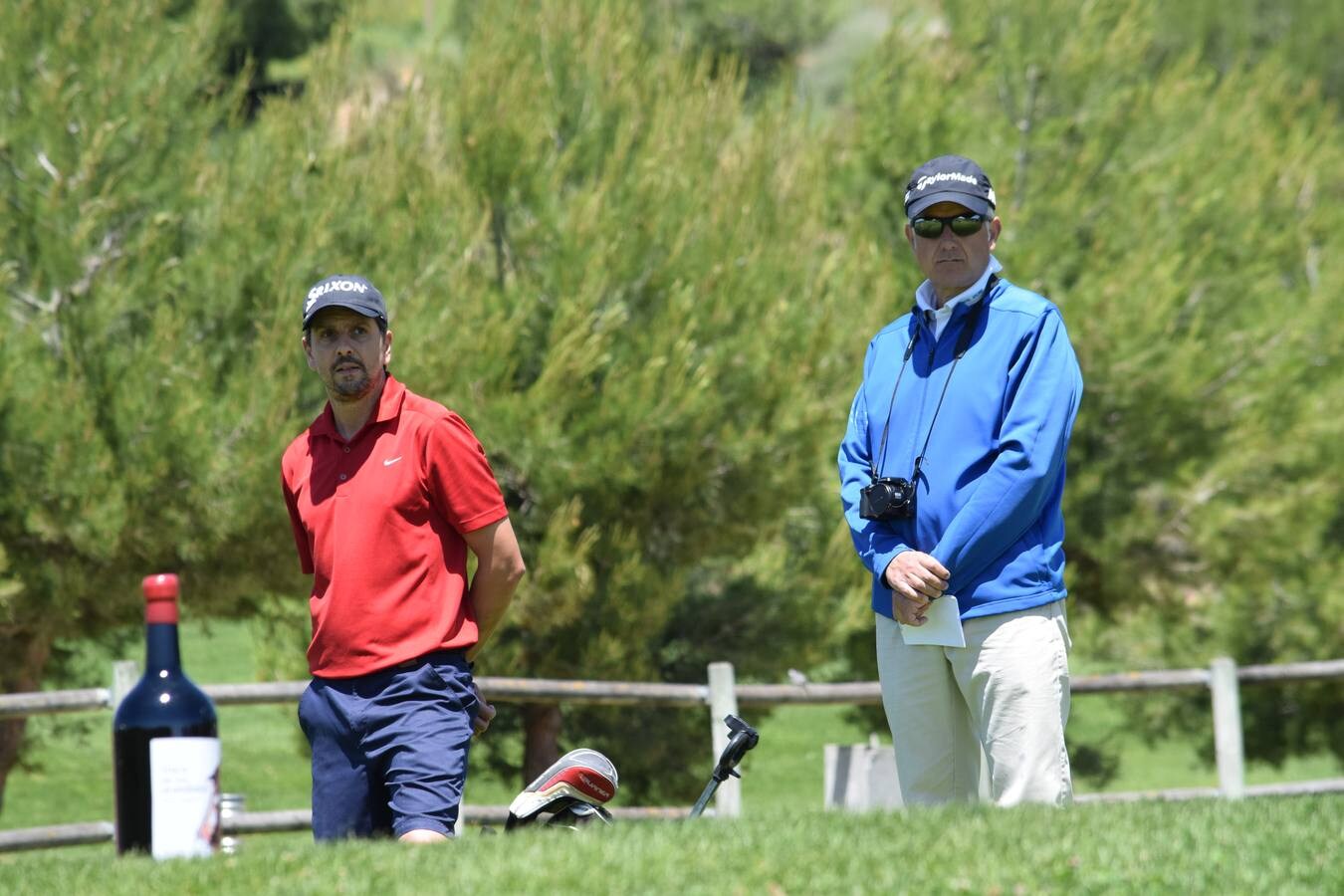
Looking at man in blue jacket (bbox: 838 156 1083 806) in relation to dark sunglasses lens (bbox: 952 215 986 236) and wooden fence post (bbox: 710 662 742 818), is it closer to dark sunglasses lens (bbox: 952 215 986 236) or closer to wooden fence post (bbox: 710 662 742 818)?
dark sunglasses lens (bbox: 952 215 986 236)

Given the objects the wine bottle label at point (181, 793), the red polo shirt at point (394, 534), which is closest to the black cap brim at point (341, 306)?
the red polo shirt at point (394, 534)

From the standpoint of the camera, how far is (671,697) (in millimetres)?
10328

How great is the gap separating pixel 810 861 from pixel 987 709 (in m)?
1.22

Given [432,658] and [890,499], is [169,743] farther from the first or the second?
[890,499]

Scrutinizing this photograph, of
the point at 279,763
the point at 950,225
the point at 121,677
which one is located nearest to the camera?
the point at 950,225

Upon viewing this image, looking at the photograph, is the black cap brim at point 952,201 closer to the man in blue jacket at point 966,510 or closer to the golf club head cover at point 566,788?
the man in blue jacket at point 966,510

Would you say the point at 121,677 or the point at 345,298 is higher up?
the point at 345,298

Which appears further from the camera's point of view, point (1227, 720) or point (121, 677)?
point (1227, 720)

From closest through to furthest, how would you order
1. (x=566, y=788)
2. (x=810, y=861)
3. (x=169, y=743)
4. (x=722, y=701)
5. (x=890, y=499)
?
1. (x=169, y=743)
2. (x=810, y=861)
3. (x=566, y=788)
4. (x=890, y=499)
5. (x=722, y=701)

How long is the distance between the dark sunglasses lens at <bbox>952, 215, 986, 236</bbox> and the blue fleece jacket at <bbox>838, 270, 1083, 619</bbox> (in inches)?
6.5

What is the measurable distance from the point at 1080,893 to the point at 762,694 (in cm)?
761

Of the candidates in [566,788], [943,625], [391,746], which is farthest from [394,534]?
[943,625]

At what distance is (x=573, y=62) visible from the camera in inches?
505

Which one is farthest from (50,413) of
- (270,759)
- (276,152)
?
(270,759)
